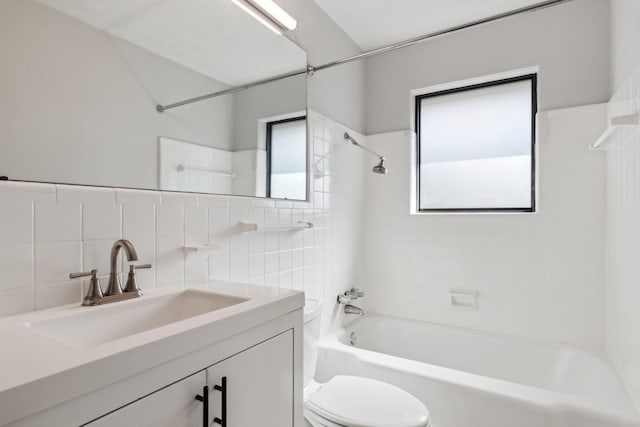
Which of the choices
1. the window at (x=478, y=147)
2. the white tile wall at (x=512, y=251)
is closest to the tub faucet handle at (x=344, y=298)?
the white tile wall at (x=512, y=251)

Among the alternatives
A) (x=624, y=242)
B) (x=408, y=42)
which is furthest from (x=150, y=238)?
(x=624, y=242)

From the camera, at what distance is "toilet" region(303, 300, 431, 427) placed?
1245mm

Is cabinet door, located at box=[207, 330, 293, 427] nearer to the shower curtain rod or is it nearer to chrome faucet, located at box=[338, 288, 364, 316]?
the shower curtain rod

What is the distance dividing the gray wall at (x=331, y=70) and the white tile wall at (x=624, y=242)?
1.51 metres

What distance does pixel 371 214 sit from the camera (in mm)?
2676

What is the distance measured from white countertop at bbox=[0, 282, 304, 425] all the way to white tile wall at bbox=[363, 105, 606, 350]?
1801 millimetres

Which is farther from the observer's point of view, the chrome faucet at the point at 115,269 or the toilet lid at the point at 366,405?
the toilet lid at the point at 366,405

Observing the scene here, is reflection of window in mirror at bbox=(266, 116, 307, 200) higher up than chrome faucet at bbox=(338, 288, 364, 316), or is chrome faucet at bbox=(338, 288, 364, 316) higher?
reflection of window in mirror at bbox=(266, 116, 307, 200)

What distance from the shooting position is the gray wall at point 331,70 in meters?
2.01

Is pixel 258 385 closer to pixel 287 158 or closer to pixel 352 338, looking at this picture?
pixel 287 158

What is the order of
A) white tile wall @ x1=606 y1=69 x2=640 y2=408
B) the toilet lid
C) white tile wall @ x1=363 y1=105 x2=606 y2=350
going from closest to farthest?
the toilet lid → white tile wall @ x1=606 y1=69 x2=640 y2=408 → white tile wall @ x1=363 y1=105 x2=606 y2=350

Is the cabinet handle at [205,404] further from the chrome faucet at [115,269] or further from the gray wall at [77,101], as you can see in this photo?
the gray wall at [77,101]

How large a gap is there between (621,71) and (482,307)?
4.98 feet

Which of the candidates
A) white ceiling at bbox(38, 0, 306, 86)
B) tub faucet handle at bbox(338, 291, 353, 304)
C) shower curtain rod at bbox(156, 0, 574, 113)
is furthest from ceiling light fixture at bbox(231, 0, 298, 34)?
tub faucet handle at bbox(338, 291, 353, 304)
